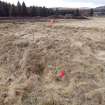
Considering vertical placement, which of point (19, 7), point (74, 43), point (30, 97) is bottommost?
point (30, 97)

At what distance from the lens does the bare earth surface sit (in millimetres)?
4328

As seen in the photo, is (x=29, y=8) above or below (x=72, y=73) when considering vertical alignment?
above

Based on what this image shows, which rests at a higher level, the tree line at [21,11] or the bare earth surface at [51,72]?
the tree line at [21,11]

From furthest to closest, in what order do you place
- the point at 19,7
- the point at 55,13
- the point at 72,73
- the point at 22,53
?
the point at 55,13 < the point at 19,7 < the point at 22,53 < the point at 72,73

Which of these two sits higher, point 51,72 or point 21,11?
point 21,11

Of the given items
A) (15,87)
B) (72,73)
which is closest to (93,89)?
(72,73)

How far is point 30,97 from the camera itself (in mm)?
4418

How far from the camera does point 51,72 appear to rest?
5.52 m

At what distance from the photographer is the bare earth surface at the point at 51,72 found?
433 centimetres

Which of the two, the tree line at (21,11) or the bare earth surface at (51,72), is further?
the tree line at (21,11)

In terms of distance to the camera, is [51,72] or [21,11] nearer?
[51,72]

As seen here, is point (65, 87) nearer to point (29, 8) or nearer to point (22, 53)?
point (22, 53)

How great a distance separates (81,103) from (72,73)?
1.46 m

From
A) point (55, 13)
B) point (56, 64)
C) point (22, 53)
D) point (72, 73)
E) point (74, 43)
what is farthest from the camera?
point (55, 13)
